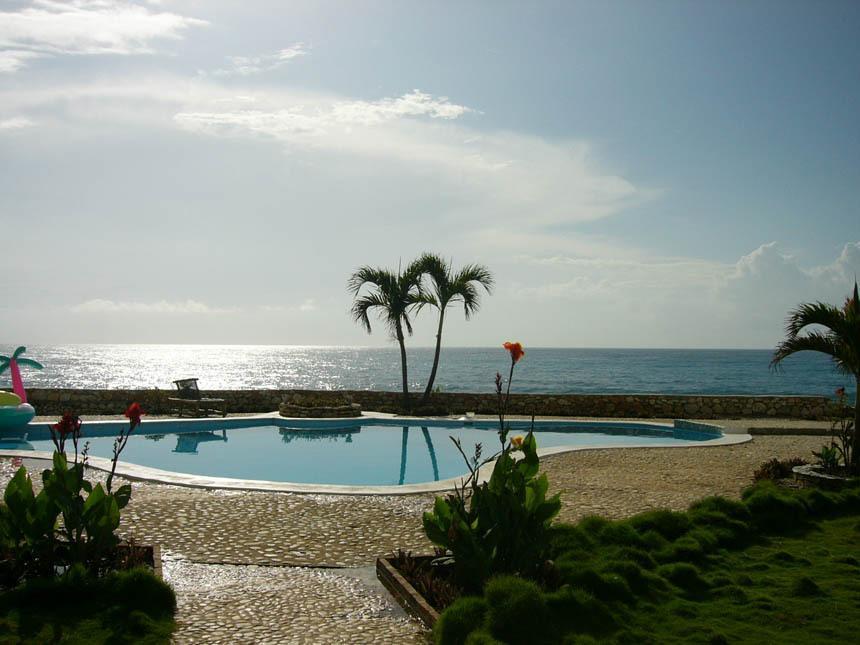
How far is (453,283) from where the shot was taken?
782 inches

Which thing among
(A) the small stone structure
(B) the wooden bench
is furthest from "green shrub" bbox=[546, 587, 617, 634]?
(B) the wooden bench

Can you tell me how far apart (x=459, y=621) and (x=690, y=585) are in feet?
7.08

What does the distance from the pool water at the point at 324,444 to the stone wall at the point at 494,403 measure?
1.97 m

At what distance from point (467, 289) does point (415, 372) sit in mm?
73670

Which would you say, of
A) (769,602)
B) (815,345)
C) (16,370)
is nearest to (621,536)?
(769,602)

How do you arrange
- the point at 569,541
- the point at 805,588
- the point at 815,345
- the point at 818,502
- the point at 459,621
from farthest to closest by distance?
1. the point at 815,345
2. the point at 818,502
3. the point at 569,541
4. the point at 805,588
5. the point at 459,621

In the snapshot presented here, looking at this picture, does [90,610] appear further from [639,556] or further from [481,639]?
[639,556]

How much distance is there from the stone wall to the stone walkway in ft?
27.1

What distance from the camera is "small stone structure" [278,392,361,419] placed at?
18.1m

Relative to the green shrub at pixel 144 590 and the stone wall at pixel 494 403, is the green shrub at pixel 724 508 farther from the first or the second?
the stone wall at pixel 494 403

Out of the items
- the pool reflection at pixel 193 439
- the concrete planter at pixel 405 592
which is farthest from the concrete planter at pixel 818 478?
the pool reflection at pixel 193 439

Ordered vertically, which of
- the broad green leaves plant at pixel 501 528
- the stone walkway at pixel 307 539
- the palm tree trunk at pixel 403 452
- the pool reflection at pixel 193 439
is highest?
the broad green leaves plant at pixel 501 528

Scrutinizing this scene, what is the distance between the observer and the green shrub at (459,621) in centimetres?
408

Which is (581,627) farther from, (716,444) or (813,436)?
(813,436)
